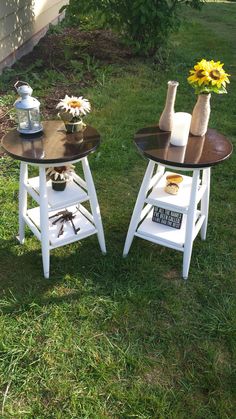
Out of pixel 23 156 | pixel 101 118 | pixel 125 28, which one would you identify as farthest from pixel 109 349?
pixel 125 28

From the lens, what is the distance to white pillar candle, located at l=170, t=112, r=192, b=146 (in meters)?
2.24

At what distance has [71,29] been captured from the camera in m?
6.97

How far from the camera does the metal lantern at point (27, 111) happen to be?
2.24m

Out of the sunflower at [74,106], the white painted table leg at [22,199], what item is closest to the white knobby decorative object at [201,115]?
the sunflower at [74,106]

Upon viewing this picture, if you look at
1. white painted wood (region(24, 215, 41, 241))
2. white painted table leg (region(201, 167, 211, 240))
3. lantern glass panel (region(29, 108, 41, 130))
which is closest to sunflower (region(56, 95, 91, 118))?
lantern glass panel (region(29, 108, 41, 130))

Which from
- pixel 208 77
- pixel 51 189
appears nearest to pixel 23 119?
pixel 51 189

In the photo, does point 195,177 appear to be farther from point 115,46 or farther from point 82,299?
point 115,46

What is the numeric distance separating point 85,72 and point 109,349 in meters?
4.12

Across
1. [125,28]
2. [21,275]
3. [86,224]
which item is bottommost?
[21,275]

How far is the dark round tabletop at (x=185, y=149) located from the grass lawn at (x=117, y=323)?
762 millimetres

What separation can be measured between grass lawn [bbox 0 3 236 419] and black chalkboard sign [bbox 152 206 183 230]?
22 cm

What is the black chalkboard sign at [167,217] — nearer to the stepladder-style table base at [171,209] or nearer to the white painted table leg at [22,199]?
the stepladder-style table base at [171,209]

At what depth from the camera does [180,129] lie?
2.26 meters

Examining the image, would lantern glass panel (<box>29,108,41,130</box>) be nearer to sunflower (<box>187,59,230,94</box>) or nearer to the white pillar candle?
the white pillar candle
